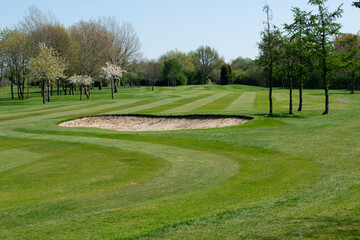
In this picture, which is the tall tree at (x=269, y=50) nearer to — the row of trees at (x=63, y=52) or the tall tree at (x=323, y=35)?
the tall tree at (x=323, y=35)

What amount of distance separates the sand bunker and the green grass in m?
10.1

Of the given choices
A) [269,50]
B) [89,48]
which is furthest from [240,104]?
[89,48]

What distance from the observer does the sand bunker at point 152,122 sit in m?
33.8

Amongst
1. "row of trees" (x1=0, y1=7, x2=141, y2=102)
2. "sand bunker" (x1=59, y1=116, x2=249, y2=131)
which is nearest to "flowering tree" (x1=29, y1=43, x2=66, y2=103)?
"row of trees" (x1=0, y1=7, x2=141, y2=102)

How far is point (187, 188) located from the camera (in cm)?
1158

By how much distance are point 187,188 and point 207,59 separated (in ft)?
448

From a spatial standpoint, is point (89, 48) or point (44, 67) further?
point (89, 48)

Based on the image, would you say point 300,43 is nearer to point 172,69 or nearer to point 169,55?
point 172,69

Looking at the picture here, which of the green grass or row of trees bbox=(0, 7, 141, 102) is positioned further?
row of trees bbox=(0, 7, 141, 102)

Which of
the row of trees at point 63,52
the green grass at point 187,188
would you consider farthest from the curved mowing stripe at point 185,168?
the row of trees at point 63,52

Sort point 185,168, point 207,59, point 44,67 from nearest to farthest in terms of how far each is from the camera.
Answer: point 185,168 → point 44,67 → point 207,59

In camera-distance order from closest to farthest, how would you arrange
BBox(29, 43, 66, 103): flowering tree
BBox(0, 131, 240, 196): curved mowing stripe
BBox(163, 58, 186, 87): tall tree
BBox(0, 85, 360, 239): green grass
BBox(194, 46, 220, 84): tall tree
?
BBox(0, 85, 360, 239): green grass, BBox(0, 131, 240, 196): curved mowing stripe, BBox(29, 43, 66, 103): flowering tree, BBox(163, 58, 186, 87): tall tree, BBox(194, 46, 220, 84): tall tree

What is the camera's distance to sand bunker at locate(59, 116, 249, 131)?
1329 inches

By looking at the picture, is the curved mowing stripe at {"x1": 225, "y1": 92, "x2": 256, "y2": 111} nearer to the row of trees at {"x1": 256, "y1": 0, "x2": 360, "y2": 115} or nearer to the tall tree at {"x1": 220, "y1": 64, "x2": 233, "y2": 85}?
the row of trees at {"x1": 256, "y1": 0, "x2": 360, "y2": 115}
